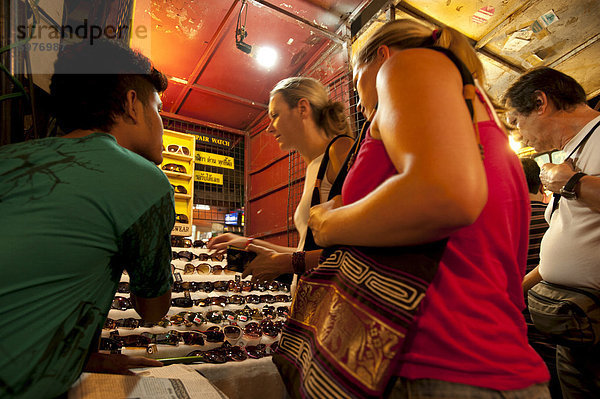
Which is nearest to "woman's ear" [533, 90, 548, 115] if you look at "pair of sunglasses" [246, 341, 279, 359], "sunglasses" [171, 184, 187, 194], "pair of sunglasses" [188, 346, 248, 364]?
"pair of sunglasses" [246, 341, 279, 359]

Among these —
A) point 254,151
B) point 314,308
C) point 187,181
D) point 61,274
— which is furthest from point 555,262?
point 254,151

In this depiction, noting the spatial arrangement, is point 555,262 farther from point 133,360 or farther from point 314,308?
point 133,360

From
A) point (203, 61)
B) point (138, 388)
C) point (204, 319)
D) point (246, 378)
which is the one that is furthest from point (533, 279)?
point (203, 61)

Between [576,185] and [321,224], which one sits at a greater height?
[576,185]

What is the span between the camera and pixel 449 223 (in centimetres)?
54

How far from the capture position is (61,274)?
769 mm

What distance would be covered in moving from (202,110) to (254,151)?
1.24 meters

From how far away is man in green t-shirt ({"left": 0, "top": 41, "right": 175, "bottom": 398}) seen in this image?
71cm

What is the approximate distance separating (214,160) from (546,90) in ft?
16.9

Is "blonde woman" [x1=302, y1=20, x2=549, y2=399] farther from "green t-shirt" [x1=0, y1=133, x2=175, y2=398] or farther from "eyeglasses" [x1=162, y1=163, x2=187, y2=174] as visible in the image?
"eyeglasses" [x1=162, y1=163, x2=187, y2=174]

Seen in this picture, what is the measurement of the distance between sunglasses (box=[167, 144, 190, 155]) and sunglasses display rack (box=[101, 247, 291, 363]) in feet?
7.79

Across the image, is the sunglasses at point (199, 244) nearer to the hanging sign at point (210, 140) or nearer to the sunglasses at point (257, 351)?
the sunglasses at point (257, 351)

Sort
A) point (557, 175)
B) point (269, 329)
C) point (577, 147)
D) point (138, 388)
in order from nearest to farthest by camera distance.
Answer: point (138, 388) → point (557, 175) → point (577, 147) → point (269, 329)

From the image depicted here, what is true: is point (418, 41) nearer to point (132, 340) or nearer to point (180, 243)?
point (132, 340)
